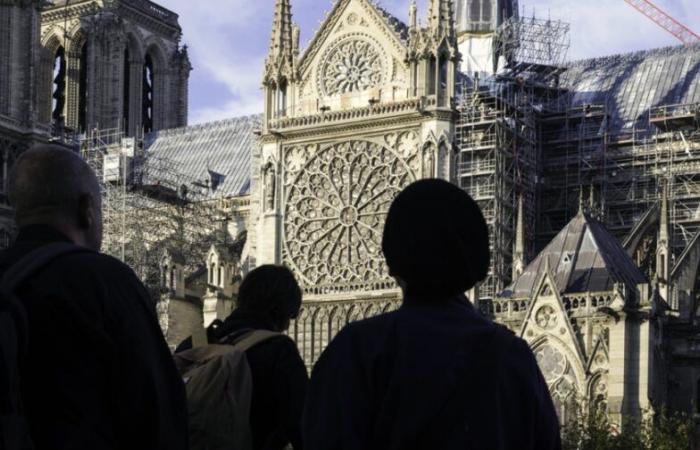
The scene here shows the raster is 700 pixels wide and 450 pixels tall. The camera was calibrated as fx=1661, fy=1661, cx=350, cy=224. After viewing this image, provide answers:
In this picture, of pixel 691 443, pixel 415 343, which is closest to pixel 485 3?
pixel 691 443

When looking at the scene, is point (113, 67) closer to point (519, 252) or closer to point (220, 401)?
point (519, 252)

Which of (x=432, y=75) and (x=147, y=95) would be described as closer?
(x=432, y=75)

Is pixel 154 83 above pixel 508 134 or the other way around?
above

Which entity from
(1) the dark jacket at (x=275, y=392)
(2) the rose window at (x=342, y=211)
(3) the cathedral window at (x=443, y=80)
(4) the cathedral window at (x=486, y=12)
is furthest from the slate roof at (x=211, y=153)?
(1) the dark jacket at (x=275, y=392)

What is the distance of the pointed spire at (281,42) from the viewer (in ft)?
152

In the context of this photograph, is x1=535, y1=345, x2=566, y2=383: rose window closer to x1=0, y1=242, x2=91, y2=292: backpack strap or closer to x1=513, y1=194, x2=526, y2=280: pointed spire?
x1=513, y1=194, x2=526, y2=280: pointed spire

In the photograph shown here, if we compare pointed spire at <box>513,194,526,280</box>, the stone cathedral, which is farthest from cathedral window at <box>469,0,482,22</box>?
pointed spire at <box>513,194,526,280</box>

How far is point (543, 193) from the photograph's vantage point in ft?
155

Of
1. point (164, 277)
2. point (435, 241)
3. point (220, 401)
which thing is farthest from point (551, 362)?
point (435, 241)

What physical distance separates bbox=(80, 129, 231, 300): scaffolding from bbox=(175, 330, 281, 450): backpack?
41766mm

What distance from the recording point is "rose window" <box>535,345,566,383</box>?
37.6 m

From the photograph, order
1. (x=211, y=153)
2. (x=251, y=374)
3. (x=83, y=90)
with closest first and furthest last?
1. (x=251, y=374)
2. (x=211, y=153)
3. (x=83, y=90)

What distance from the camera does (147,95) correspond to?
7112cm

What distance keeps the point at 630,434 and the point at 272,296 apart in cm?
2490
